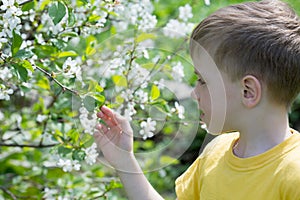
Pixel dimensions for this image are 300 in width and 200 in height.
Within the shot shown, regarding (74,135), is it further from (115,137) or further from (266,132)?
(266,132)

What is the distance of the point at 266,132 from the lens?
1.48 m

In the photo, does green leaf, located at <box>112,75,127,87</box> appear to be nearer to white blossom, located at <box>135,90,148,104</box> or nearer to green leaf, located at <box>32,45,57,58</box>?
white blossom, located at <box>135,90,148,104</box>

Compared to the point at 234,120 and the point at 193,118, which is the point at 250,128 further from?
the point at 193,118

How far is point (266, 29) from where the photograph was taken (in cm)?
146

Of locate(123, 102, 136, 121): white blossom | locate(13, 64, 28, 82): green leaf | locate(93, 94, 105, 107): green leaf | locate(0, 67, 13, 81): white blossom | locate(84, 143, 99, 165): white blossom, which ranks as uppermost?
locate(13, 64, 28, 82): green leaf

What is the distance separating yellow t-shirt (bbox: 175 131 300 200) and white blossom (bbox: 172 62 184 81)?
351 millimetres

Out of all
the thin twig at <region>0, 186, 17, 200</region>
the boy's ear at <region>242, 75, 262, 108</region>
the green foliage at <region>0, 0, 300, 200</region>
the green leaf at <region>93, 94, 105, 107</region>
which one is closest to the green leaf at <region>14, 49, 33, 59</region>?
the green foliage at <region>0, 0, 300, 200</region>

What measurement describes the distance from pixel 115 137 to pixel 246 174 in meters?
0.38

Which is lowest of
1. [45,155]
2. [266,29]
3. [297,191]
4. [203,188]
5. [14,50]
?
[45,155]

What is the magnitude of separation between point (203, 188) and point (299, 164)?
272 millimetres

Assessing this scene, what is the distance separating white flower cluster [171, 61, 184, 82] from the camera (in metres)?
1.97

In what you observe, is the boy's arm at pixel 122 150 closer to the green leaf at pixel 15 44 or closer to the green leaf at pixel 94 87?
the green leaf at pixel 94 87

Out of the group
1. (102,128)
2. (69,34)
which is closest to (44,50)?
(69,34)

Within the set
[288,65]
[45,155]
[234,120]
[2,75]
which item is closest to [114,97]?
[2,75]
